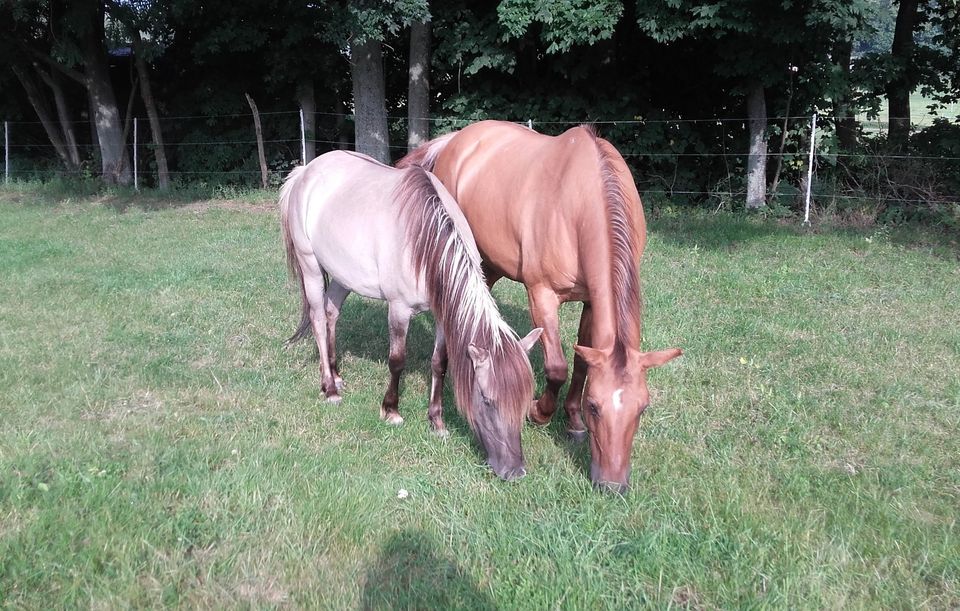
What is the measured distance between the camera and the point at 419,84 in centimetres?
1276

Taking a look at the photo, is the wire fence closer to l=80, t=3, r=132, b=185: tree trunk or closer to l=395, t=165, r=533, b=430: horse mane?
l=80, t=3, r=132, b=185: tree trunk

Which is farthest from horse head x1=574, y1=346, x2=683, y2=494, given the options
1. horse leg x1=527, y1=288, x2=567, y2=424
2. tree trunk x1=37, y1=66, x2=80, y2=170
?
tree trunk x1=37, y1=66, x2=80, y2=170

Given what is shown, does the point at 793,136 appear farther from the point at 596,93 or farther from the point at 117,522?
the point at 117,522

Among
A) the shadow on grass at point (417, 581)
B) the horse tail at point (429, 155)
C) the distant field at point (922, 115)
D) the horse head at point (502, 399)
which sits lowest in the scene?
the shadow on grass at point (417, 581)

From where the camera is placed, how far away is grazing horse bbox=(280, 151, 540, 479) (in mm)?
3369

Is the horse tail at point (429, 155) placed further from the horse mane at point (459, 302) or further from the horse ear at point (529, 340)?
the horse ear at point (529, 340)

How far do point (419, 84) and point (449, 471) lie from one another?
10603mm

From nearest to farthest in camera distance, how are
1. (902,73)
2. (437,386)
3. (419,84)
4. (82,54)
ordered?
(437,386) < (902,73) < (419,84) < (82,54)

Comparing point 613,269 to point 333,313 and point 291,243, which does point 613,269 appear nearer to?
point 333,313

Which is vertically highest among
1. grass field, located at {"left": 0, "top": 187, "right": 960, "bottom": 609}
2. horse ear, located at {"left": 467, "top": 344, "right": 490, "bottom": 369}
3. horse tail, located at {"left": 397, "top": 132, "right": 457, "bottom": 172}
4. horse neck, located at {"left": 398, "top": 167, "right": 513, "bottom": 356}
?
horse tail, located at {"left": 397, "top": 132, "right": 457, "bottom": 172}

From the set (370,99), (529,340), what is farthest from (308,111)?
(529,340)

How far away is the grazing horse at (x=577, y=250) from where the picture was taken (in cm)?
309

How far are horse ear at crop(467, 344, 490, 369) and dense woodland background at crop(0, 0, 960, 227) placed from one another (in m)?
8.13

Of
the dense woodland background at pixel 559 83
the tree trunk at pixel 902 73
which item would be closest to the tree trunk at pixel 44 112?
the dense woodland background at pixel 559 83
